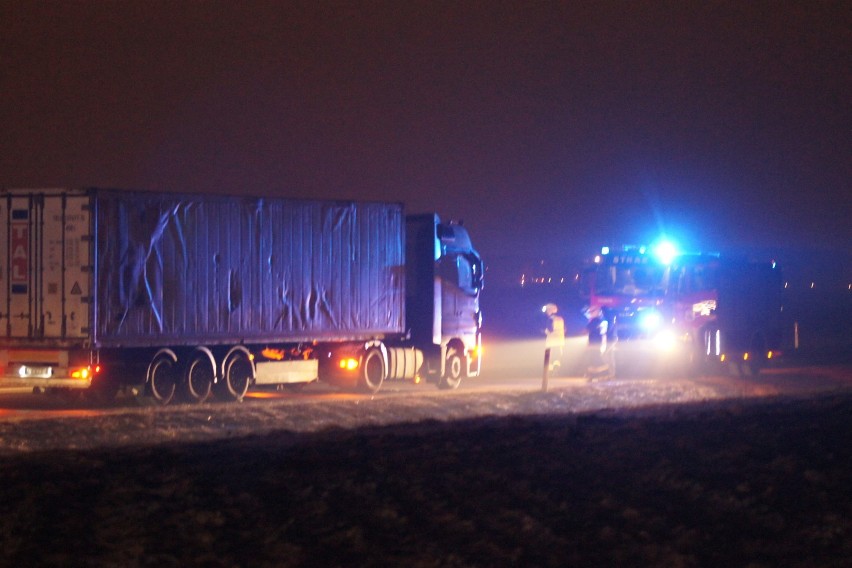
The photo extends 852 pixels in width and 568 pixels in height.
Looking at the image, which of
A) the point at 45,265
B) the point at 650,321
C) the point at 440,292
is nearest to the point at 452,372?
the point at 440,292

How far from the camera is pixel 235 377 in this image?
22.6 metres

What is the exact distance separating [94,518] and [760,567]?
459cm

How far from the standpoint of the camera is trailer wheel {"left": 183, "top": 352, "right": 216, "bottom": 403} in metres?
21.6

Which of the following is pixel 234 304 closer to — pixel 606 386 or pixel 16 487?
pixel 606 386

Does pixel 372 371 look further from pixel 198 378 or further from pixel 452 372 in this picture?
pixel 198 378

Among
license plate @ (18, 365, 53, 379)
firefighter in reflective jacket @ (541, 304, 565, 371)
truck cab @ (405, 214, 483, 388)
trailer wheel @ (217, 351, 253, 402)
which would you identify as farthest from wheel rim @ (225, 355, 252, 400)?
firefighter in reflective jacket @ (541, 304, 565, 371)

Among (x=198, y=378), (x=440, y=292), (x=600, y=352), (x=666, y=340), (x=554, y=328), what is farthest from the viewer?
(x=666, y=340)

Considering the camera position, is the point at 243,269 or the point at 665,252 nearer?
the point at 243,269

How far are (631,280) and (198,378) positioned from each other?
15993 millimetres

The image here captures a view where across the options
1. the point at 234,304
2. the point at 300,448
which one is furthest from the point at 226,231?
the point at 300,448

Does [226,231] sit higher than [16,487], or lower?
higher

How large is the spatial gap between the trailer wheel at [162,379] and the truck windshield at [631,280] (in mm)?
16058

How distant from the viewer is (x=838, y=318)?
6525 cm

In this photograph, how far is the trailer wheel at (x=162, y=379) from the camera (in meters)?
21.0
